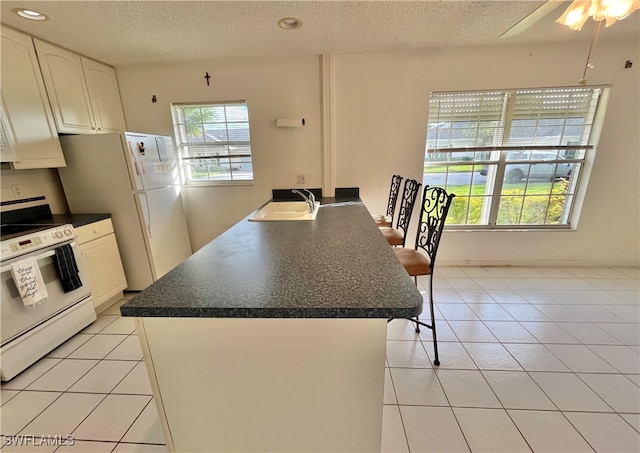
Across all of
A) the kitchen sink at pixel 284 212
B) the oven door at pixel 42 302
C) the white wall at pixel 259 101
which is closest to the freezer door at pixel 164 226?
the white wall at pixel 259 101

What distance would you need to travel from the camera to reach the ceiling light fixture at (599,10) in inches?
45.4

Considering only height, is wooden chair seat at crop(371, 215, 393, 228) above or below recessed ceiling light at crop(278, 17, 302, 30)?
below

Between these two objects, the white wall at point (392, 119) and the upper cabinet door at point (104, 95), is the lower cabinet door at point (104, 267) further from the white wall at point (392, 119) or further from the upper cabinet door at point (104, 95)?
the upper cabinet door at point (104, 95)

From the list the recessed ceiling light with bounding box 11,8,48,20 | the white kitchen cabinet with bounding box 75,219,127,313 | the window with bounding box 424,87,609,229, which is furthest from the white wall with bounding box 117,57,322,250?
the window with bounding box 424,87,609,229

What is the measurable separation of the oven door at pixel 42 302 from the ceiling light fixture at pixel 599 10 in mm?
3487

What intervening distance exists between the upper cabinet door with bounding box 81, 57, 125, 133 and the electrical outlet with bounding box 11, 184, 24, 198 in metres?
0.83

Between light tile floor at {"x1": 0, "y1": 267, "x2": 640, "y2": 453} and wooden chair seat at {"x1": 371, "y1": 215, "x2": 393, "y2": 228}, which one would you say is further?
wooden chair seat at {"x1": 371, "y1": 215, "x2": 393, "y2": 228}

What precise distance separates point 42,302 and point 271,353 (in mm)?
2034

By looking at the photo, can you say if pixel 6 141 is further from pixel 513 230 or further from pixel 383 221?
pixel 513 230

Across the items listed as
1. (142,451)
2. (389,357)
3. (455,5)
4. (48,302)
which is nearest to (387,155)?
(455,5)

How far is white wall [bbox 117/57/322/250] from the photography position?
107 inches

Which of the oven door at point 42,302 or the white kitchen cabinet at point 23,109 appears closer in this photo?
the oven door at point 42,302

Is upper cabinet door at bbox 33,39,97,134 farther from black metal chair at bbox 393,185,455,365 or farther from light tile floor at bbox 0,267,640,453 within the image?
black metal chair at bbox 393,185,455,365

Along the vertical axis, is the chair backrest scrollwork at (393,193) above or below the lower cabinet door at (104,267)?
above
